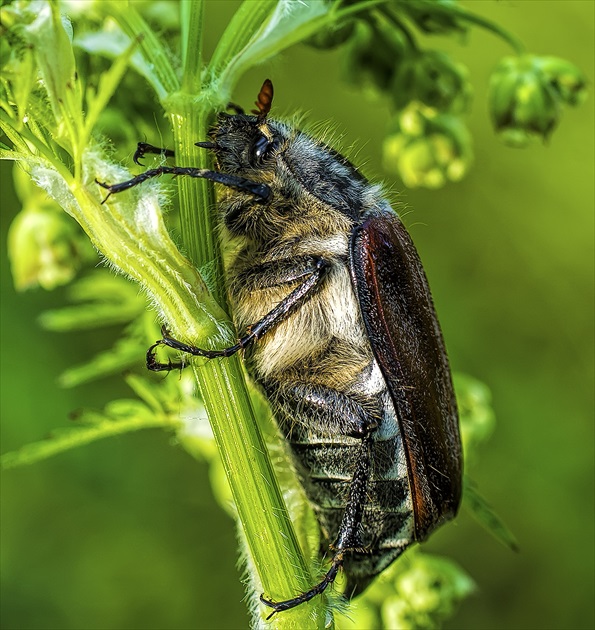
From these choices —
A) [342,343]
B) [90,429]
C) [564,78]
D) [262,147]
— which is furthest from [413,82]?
[90,429]

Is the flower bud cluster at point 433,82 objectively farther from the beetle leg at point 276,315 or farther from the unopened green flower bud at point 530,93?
the beetle leg at point 276,315

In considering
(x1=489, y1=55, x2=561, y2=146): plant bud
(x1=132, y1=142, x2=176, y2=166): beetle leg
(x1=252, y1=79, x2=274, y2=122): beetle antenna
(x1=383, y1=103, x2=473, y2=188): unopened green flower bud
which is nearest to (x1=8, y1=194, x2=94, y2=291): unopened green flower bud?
(x1=132, y1=142, x2=176, y2=166): beetle leg

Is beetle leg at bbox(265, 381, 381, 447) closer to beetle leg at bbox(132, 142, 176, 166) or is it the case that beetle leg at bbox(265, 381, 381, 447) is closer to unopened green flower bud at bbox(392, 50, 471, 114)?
beetle leg at bbox(132, 142, 176, 166)

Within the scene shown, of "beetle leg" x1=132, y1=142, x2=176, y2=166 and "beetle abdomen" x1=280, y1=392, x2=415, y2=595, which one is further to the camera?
"beetle abdomen" x1=280, y1=392, x2=415, y2=595

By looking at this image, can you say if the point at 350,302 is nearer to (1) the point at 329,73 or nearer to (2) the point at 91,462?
(2) the point at 91,462

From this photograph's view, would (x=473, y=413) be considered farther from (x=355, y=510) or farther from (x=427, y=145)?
(x=427, y=145)

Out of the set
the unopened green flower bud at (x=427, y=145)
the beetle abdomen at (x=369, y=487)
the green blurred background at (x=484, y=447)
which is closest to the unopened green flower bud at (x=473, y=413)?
the beetle abdomen at (x=369, y=487)

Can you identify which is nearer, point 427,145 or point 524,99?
point 524,99
